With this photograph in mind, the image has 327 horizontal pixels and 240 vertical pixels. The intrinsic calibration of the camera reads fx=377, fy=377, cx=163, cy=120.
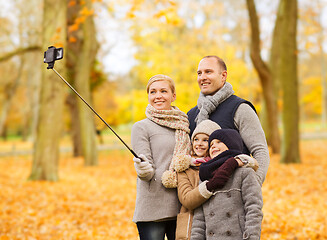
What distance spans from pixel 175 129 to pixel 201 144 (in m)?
0.29

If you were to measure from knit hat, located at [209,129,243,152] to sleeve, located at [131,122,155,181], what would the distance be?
489 mm

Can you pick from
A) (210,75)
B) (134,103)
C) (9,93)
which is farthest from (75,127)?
(210,75)

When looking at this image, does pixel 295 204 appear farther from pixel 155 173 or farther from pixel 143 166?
pixel 143 166

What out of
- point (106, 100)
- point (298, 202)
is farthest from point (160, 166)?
point (106, 100)

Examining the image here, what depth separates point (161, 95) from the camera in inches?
111

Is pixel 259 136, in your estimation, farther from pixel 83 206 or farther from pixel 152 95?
pixel 83 206

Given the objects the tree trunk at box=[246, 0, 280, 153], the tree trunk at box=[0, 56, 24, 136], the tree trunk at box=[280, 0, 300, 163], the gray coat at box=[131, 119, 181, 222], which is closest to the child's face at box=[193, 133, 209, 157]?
the gray coat at box=[131, 119, 181, 222]

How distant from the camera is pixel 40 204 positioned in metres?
7.92

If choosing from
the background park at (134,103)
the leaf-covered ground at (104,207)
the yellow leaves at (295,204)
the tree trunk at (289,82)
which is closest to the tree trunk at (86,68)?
the background park at (134,103)

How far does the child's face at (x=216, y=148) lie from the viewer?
2488 mm

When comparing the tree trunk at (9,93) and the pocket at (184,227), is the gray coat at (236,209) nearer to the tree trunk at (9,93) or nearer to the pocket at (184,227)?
the pocket at (184,227)

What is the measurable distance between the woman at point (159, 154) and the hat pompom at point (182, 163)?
1.3 inches

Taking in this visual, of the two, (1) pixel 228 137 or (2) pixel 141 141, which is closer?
(1) pixel 228 137

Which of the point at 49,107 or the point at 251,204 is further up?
the point at 49,107
